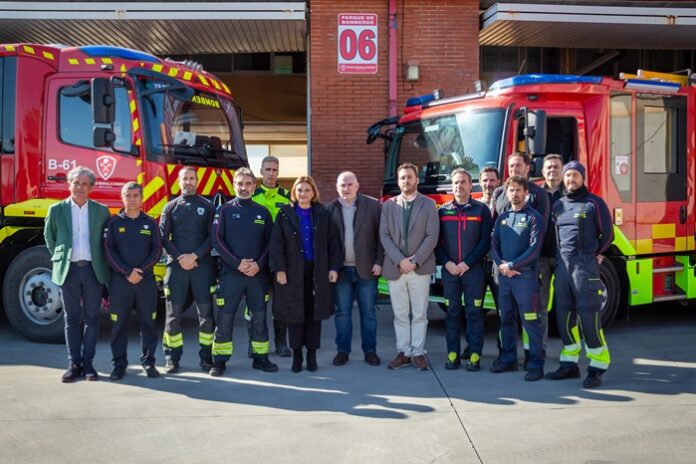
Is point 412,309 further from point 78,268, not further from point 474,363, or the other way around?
point 78,268

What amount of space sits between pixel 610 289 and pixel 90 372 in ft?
17.3

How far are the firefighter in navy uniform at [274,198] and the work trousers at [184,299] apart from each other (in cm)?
82

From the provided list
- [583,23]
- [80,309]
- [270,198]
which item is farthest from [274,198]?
[583,23]

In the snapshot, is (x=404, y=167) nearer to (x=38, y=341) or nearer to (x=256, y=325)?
(x=256, y=325)

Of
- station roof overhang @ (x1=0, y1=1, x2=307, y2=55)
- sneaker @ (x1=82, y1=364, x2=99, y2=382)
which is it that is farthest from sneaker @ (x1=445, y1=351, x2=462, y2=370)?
station roof overhang @ (x1=0, y1=1, x2=307, y2=55)

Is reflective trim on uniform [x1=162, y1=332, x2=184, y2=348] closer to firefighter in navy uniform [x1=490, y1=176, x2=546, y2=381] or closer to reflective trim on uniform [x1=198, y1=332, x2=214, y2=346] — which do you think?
reflective trim on uniform [x1=198, y1=332, x2=214, y2=346]

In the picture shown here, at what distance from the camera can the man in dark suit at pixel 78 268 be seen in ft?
20.2

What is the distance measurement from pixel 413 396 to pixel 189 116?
4.06 m

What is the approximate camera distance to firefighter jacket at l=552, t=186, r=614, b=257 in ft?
19.7

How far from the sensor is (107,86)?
7227 millimetres

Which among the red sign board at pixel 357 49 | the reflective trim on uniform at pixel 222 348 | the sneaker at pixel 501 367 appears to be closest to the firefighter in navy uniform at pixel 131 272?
the reflective trim on uniform at pixel 222 348

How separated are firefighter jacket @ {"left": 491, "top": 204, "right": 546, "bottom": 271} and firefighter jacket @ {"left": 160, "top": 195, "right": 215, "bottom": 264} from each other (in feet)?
8.31

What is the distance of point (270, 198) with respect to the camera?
7.36 meters

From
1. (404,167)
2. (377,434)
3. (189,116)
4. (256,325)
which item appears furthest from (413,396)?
(189,116)
